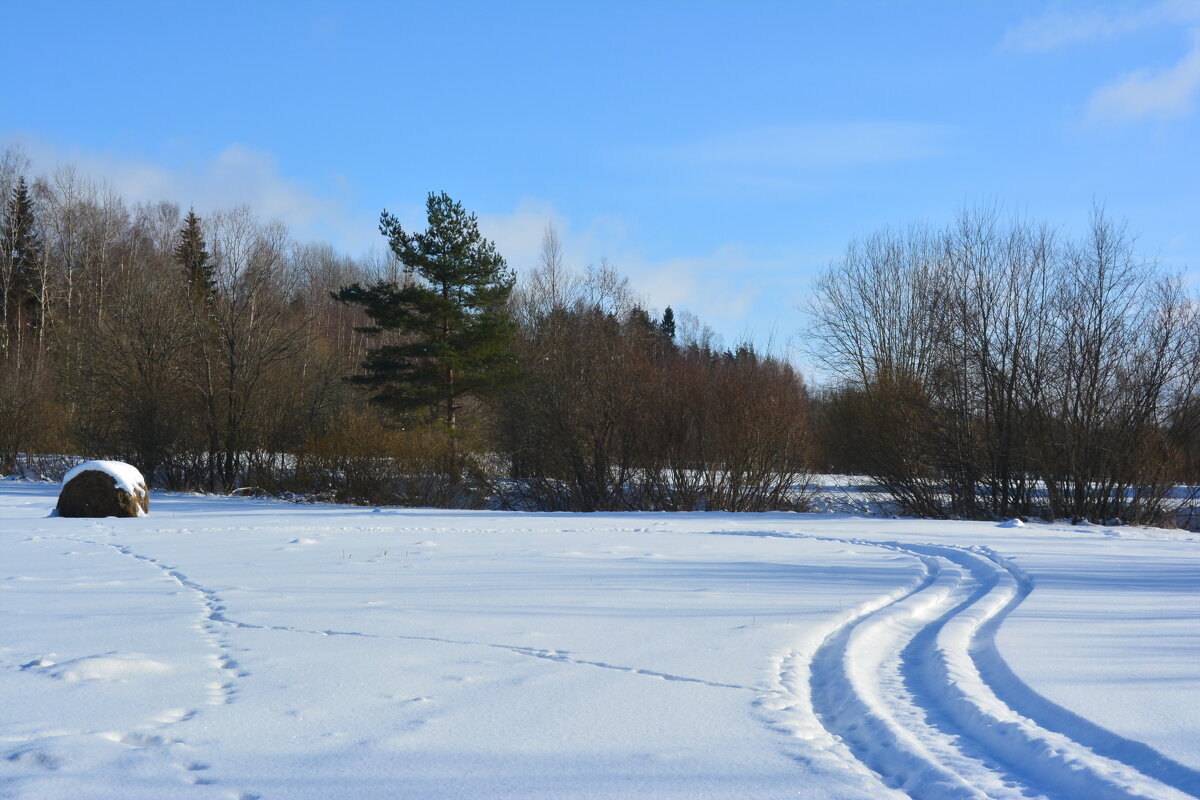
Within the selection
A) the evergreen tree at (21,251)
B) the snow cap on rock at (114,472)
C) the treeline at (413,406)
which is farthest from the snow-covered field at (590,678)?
the evergreen tree at (21,251)

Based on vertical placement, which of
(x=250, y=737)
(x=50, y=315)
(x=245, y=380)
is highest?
(x=50, y=315)

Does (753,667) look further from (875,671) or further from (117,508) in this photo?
(117,508)

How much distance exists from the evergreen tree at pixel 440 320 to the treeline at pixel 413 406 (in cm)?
7

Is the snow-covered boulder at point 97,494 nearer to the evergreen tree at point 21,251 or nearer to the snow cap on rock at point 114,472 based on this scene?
the snow cap on rock at point 114,472

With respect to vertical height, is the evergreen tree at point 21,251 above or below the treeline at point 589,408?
above

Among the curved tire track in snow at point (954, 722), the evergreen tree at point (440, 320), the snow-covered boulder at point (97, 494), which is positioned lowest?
the curved tire track in snow at point (954, 722)

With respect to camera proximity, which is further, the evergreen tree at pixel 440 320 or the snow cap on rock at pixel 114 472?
the evergreen tree at pixel 440 320

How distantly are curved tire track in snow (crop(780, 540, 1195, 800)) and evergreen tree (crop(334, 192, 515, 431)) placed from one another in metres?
21.4

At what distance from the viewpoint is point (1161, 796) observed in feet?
10.5

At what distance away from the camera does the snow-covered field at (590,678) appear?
344cm

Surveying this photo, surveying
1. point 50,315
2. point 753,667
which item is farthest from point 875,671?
point 50,315

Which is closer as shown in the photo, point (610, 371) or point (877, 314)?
point (610, 371)

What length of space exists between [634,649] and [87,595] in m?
4.37

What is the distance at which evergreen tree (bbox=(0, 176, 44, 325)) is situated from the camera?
39.5 metres
